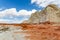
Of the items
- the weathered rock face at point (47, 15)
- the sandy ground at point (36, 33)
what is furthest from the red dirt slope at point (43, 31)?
the weathered rock face at point (47, 15)

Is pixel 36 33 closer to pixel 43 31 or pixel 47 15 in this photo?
pixel 43 31

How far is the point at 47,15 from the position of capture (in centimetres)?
412

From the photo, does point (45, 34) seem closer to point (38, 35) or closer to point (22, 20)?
point (38, 35)

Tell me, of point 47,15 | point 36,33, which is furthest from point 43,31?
point 47,15

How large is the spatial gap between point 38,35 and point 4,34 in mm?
883

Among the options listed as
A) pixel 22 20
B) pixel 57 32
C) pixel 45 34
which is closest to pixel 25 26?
pixel 22 20

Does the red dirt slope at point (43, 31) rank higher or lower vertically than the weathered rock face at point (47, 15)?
lower

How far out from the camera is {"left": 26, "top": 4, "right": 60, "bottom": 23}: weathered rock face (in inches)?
161

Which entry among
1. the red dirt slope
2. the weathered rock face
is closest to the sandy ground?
the red dirt slope

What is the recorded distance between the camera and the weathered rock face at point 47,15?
13.4 ft

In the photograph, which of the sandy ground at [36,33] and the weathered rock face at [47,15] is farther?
the weathered rock face at [47,15]

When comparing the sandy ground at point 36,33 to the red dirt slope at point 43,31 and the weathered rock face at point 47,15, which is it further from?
the weathered rock face at point 47,15

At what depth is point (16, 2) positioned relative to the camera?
165 inches

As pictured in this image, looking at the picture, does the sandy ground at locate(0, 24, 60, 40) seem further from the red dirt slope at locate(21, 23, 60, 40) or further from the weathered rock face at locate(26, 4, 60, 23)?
the weathered rock face at locate(26, 4, 60, 23)
